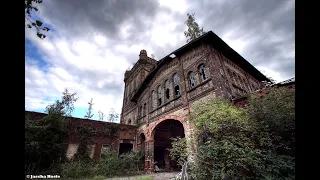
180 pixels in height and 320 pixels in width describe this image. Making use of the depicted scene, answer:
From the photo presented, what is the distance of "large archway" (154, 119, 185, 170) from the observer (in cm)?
1484

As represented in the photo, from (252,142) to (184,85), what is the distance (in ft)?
20.2

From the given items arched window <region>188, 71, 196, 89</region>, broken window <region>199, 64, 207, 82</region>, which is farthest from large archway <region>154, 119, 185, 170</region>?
broken window <region>199, 64, 207, 82</region>

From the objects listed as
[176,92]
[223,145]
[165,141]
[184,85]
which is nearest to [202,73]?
[184,85]

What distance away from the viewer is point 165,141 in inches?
610

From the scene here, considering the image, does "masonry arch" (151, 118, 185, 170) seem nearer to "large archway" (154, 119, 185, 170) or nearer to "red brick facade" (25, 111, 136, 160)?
"large archway" (154, 119, 185, 170)

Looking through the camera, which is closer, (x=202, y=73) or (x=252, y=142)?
(x=252, y=142)

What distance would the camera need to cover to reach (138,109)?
59.9 ft

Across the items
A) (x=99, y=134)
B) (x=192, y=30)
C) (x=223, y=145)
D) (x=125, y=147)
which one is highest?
(x=192, y=30)

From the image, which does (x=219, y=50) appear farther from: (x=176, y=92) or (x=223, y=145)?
(x=223, y=145)

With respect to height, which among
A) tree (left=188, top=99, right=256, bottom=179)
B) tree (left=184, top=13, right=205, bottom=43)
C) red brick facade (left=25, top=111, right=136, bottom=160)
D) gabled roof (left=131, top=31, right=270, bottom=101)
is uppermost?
tree (left=184, top=13, right=205, bottom=43)

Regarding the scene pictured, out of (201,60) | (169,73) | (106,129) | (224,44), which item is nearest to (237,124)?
(201,60)
